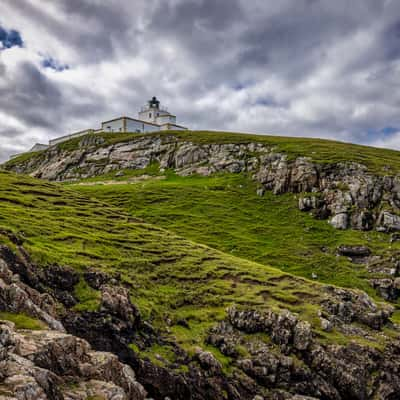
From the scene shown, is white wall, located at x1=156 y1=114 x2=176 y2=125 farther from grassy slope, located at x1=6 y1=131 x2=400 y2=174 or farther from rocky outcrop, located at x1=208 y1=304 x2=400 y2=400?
rocky outcrop, located at x1=208 y1=304 x2=400 y2=400

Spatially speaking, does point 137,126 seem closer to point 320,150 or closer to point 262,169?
point 262,169

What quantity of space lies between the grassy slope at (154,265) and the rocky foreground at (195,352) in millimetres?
1749

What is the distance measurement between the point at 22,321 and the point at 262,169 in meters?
96.1

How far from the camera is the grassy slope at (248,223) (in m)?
73.5

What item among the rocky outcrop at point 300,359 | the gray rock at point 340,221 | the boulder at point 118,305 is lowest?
the rocky outcrop at point 300,359

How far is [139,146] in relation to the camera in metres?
144

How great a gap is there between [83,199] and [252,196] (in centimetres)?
5037

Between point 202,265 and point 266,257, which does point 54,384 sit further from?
point 266,257

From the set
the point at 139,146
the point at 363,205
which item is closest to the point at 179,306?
the point at 363,205

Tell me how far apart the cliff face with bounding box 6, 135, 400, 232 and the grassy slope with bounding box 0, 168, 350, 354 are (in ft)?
144

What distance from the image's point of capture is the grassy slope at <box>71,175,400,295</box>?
73.5 metres

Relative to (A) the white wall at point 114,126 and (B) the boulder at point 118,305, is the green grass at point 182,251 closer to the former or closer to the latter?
(B) the boulder at point 118,305

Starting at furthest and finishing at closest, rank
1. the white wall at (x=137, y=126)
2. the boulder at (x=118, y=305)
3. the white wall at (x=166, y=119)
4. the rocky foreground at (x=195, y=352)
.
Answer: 1. the white wall at (x=166, y=119)
2. the white wall at (x=137, y=126)
3. the boulder at (x=118, y=305)
4. the rocky foreground at (x=195, y=352)

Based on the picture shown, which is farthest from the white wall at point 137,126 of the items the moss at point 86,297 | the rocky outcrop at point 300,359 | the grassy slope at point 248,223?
the moss at point 86,297
